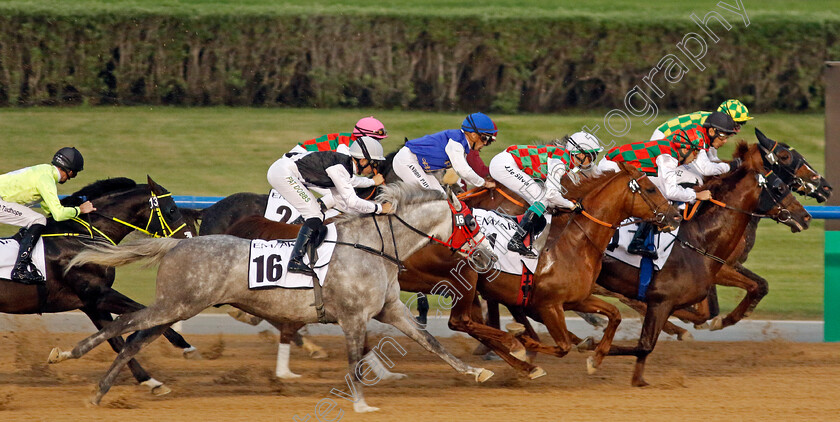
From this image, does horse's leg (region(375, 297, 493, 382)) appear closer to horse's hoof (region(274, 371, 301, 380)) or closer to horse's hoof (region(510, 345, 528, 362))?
horse's hoof (region(510, 345, 528, 362))

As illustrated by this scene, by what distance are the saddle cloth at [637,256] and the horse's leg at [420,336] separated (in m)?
1.66

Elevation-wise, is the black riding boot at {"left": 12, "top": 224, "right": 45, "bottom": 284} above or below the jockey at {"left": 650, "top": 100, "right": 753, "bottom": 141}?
below

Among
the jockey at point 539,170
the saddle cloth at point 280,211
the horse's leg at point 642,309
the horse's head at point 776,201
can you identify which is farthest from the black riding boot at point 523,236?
the saddle cloth at point 280,211

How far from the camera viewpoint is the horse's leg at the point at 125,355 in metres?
6.39

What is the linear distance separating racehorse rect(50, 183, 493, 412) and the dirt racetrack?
0.35 m

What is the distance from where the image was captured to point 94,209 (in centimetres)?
725

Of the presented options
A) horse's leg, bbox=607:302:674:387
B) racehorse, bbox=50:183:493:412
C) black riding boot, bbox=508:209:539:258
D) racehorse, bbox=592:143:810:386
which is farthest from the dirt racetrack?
black riding boot, bbox=508:209:539:258

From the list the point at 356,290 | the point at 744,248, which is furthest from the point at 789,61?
the point at 356,290

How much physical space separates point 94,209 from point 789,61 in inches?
449

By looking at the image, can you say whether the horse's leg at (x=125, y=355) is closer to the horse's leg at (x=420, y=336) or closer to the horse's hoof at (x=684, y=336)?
the horse's leg at (x=420, y=336)


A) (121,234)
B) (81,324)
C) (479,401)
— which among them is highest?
(121,234)

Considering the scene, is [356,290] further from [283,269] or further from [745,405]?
[745,405]

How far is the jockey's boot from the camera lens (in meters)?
7.47

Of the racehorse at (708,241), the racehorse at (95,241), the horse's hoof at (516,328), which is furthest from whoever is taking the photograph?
the horse's hoof at (516,328)
